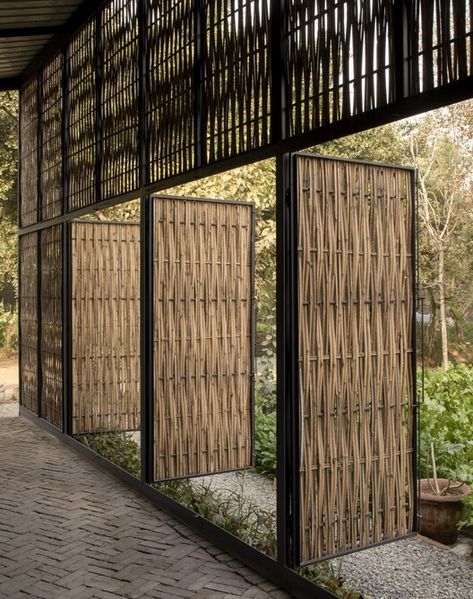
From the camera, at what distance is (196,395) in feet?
18.2

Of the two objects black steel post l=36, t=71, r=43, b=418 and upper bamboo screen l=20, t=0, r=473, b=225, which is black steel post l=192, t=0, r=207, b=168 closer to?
upper bamboo screen l=20, t=0, r=473, b=225

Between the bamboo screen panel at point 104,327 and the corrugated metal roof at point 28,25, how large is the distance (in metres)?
1.95

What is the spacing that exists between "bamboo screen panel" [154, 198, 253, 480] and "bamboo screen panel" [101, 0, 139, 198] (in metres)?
0.55

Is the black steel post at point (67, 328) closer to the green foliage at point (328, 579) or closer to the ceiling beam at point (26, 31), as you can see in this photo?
the ceiling beam at point (26, 31)

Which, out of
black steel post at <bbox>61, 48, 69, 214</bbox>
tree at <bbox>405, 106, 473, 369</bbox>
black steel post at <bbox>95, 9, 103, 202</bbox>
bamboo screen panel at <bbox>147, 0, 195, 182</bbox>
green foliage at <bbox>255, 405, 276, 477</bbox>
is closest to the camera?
bamboo screen panel at <bbox>147, 0, 195, 182</bbox>

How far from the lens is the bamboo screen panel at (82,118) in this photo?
6379 millimetres

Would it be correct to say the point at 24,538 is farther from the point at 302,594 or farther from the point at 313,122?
the point at 313,122

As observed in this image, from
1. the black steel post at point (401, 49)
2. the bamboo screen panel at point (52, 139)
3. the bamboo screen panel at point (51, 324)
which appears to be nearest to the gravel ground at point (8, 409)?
the bamboo screen panel at point (51, 324)

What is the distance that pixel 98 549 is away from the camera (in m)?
4.29

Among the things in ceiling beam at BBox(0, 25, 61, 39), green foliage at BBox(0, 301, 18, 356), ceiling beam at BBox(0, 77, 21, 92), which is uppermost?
ceiling beam at BBox(0, 77, 21, 92)

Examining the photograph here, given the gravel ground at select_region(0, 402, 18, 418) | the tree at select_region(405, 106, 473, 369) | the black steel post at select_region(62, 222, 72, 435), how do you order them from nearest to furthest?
the black steel post at select_region(62, 222, 72, 435) < the gravel ground at select_region(0, 402, 18, 418) < the tree at select_region(405, 106, 473, 369)

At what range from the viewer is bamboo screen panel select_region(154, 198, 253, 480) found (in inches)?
212

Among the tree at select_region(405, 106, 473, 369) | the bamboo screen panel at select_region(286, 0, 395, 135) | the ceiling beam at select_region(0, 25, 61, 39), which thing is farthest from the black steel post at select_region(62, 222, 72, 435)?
the tree at select_region(405, 106, 473, 369)

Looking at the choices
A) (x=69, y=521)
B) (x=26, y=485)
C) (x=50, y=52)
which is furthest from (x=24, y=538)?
(x=50, y=52)
